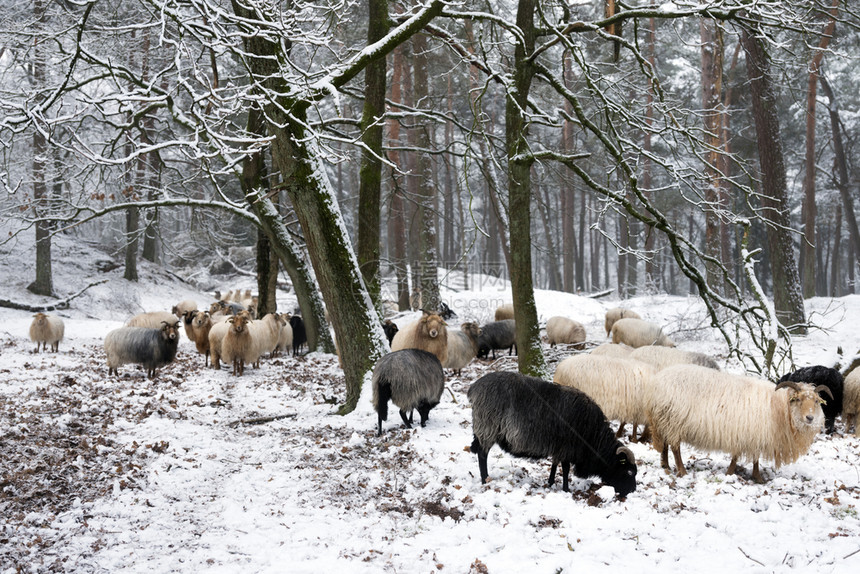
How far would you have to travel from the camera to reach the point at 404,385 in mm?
6797

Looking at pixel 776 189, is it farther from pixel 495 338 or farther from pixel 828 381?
pixel 495 338

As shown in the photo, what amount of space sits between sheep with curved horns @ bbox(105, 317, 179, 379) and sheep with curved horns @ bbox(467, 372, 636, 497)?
25.2 ft

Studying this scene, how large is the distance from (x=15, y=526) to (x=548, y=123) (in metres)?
6.96

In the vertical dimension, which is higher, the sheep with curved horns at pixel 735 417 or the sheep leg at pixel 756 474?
the sheep with curved horns at pixel 735 417

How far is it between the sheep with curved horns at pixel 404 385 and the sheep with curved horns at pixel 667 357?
303 centimetres

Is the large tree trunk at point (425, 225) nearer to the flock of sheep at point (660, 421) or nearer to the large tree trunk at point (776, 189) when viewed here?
the large tree trunk at point (776, 189)

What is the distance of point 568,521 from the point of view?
4430mm

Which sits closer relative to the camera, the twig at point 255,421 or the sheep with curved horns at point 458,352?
the twig at point 255,421

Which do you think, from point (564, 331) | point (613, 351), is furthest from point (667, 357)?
point (564, 331)

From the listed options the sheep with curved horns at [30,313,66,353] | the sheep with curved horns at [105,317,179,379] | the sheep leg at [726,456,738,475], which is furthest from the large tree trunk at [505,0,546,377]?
the sheep with curved horns at [30,313,66,353]

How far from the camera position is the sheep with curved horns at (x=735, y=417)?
5211mm

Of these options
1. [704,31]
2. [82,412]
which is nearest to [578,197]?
[704,31]

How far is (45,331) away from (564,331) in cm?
1198

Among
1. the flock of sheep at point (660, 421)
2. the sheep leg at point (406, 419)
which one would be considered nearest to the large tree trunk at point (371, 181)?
the sheep leg at point (406, 419)
